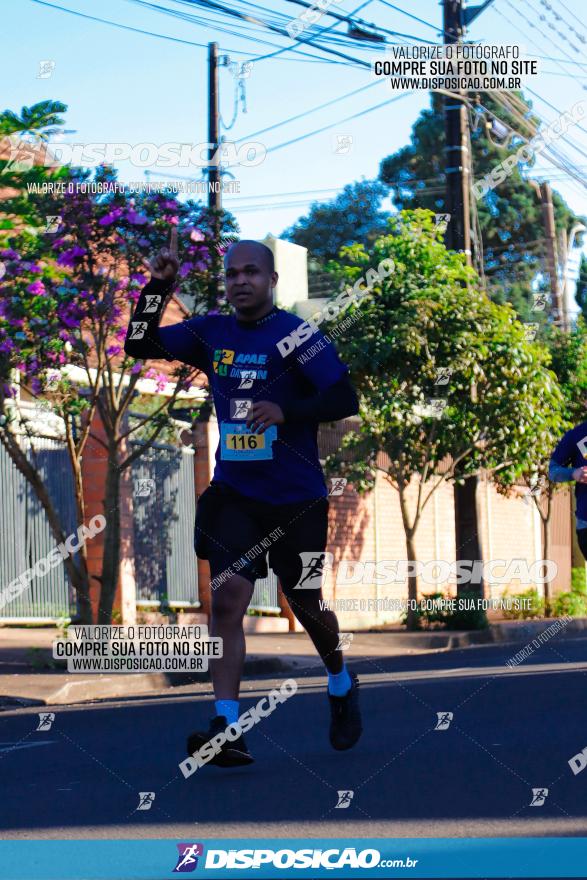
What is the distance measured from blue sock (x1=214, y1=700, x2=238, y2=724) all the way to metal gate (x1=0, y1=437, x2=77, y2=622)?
421 inches

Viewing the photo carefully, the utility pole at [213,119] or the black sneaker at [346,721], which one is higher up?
the utility pole at [213,119]

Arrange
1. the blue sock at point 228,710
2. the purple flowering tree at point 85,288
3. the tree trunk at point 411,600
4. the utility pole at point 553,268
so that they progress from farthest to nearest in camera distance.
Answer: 1. the utility pole at point 553,268
2. the tree trunk at point 411,600
3. the purple flowering tree at point 85,288
4. the blue sock at point 228,710

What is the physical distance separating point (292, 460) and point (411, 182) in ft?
152

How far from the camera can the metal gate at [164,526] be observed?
1831 centimetres

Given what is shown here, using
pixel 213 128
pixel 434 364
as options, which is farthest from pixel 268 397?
pixel 213 128

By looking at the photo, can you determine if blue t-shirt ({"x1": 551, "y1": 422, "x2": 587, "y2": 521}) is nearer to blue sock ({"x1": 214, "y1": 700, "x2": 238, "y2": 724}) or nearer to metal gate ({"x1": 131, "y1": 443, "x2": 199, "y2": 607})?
blue sock ({"x1": 214, "y1": 700, "x2": 238, "y2": 724})

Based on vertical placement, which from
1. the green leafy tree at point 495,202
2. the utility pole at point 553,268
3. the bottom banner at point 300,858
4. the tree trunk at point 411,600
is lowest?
the bottom banner at point 300,858

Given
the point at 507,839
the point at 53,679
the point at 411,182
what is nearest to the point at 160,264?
the point at 507,839

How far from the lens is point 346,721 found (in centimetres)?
645

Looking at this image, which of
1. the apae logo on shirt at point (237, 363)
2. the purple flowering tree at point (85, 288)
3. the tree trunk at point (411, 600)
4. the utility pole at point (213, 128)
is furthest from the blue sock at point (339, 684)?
the tree trunk at point (411, 600)

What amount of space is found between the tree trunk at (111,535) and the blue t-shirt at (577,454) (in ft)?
16.1

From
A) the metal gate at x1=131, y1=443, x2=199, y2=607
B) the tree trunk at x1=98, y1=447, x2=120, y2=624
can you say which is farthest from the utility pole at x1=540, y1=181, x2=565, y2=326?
the tree trunk at x1=98, y1=447, x2=120, y2=624

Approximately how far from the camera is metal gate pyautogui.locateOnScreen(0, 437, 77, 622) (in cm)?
1631

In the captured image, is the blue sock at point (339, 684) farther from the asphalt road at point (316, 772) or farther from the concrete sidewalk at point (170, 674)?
the concrete sidewalk at point (170, 674)
